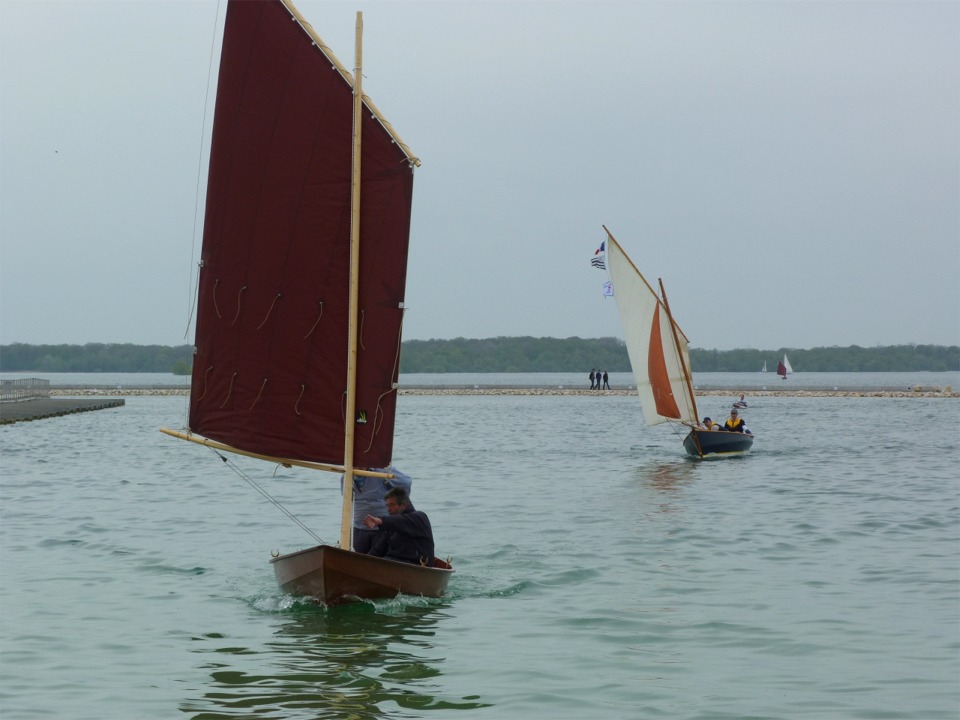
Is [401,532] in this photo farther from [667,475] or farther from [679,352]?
[679,352]

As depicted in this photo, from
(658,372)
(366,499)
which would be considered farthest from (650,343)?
(366,499)

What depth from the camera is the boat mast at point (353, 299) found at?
14250 millimetres

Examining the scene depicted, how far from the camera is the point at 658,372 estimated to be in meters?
42.8

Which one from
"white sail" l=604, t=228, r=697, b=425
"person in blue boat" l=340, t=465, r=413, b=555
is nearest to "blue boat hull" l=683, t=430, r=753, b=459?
"white sail" l=604, t=228, r=697, b=425

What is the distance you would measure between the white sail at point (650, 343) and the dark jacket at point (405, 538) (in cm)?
2595

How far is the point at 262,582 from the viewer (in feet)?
58.2

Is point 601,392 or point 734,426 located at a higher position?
point 734,426

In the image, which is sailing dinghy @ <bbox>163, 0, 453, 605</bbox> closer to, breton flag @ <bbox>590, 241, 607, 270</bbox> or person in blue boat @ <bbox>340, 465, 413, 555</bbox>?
person in blue boat @ <bbox>340, 465, 413, 555</bbox>

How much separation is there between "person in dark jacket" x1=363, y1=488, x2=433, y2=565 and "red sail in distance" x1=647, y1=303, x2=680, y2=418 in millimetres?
28000

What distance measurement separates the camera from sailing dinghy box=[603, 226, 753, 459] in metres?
41.2

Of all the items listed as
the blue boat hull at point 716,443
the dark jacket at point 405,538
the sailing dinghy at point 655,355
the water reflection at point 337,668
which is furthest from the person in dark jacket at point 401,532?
the blue boat hull at point 716,443

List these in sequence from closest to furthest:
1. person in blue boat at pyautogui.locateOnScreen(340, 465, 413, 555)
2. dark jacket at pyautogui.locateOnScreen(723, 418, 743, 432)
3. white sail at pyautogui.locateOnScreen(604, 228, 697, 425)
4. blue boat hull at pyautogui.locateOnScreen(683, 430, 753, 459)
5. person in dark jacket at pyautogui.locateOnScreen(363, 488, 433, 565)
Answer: person in dark jacket at pyautogui.locateOnScreen(363, 488, 433, 565)
person in blue boat at pyautogui.locateOnScreen(340, 465, 413, 555)
white sail at pyautogui.locateOnScreen(604, 228, 697, 425)
blue boat hull at pyautogui.locateOnScreen(683, 430, 753, 459)
dark jacket at pyautogui.locateOnScreen(723, 418, 743, 432)

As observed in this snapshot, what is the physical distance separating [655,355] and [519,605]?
27522 millimetres

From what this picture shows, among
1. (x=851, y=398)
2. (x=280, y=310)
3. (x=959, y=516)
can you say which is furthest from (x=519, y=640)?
(x=851, y=398)
